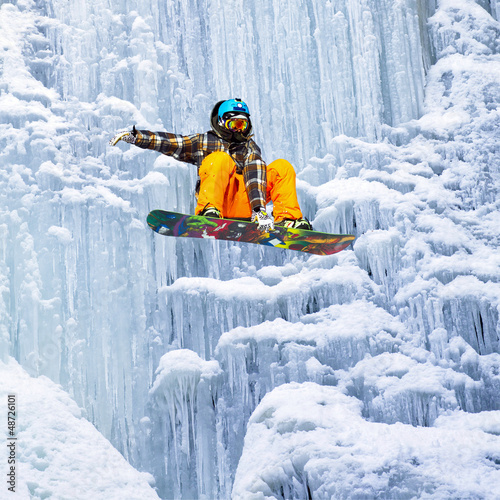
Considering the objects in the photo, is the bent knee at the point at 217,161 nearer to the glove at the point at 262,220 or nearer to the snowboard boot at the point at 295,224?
the glove at the point at 262,220

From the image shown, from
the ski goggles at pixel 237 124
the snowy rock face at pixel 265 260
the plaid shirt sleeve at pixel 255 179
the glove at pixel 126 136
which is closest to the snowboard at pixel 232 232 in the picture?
the plaid shirt sleeve at pixel 255 179

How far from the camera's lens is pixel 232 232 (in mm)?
4539

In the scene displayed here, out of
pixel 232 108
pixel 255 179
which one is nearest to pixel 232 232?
pixel 255 179

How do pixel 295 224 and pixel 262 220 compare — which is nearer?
pixel 262 220

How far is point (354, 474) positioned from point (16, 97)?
3766 mm

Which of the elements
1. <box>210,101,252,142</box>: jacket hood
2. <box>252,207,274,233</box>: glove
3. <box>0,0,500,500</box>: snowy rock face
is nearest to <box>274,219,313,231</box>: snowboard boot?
<box>252,207,274,233</box>: glove

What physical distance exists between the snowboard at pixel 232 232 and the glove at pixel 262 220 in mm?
51

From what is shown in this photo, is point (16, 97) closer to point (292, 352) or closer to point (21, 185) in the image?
point (21, 185)

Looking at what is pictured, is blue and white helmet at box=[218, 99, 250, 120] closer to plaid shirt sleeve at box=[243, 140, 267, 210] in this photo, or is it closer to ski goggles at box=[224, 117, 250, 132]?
ski goggles at box=[224, 117, 250, 132]

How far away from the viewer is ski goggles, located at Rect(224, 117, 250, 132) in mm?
4667

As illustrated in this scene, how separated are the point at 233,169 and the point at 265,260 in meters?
1.39

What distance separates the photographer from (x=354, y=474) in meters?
4.71

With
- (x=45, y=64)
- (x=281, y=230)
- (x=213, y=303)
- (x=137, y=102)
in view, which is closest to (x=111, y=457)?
(x=213, y=303)

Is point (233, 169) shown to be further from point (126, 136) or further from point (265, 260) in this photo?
point (265, 260)
